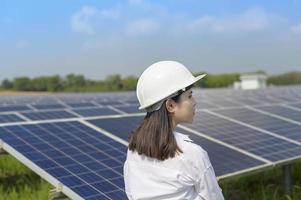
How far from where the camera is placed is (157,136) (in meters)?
2.21

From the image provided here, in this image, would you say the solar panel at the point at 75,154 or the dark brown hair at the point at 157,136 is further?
the solar panel at the point at 75,154

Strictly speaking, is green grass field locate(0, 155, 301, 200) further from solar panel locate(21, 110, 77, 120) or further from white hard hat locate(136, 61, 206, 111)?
white hard hat locate(136, 61, 206, 111)

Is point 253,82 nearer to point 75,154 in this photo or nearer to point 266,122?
point 266,122

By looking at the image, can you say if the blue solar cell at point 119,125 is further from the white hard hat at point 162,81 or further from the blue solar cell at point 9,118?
the white hard hat at point 162,81

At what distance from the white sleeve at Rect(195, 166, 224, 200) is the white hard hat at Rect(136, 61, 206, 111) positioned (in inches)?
16.8

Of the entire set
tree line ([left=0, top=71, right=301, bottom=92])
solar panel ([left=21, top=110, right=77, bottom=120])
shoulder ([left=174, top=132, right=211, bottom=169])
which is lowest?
tree line ([left=0, top=71, right=301, bottom=92])

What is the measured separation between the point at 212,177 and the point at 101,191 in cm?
212

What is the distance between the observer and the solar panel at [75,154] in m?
4.14

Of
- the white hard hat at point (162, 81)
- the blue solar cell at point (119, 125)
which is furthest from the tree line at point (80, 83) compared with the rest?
the white hard hat at point (162, 81)

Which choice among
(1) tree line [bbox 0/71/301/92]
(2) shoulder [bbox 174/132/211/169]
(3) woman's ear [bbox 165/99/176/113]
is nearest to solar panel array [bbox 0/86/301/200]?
(3) woman's ear [bbox 165/99/176/113]

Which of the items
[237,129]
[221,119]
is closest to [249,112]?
[221,119]

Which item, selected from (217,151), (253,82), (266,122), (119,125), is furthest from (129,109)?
(253,82)

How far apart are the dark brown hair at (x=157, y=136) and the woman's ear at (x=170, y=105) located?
0.05ft

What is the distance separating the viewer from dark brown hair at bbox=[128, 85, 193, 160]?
2.15 meters
